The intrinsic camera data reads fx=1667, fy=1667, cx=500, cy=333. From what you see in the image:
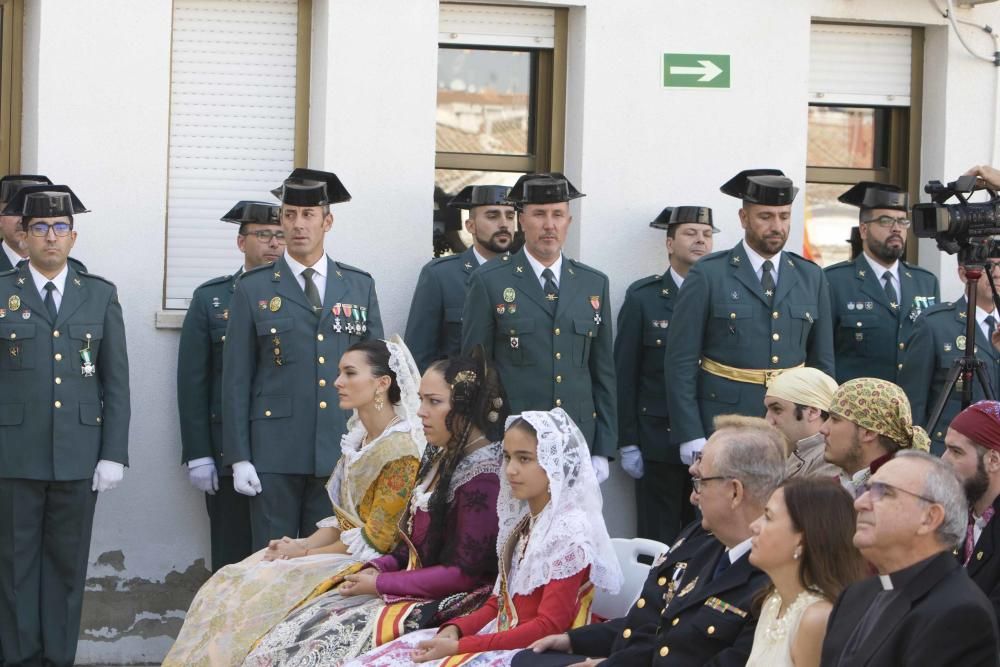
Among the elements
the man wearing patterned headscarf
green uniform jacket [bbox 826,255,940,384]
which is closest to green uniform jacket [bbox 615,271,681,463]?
green uniform jacket [bbox 826,255,940,384]

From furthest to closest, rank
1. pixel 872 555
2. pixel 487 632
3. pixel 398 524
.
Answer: pixel 398 524 → pixel 487 632 → pixel 872 555

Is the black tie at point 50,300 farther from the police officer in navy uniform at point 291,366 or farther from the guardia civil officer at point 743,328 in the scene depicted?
the guardia civil officer at point 743,328

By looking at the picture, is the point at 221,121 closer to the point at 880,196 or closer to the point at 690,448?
the point at 690,448

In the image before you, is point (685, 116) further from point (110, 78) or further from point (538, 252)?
point (110, 78)

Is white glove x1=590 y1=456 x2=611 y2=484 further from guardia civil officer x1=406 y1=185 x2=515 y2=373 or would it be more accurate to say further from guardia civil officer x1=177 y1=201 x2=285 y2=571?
guardia civil officer x1=177 y1=201 x2=285 y2=571

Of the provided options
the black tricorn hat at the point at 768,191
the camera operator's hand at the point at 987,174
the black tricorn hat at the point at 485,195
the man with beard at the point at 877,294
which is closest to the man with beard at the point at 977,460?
the camera operator's hand at the point at 987,174

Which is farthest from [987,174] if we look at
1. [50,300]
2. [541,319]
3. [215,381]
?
[50,300]

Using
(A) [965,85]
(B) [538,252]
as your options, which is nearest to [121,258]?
(B) [538,252]

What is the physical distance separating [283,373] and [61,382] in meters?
0.91

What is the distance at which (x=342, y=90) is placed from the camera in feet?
24.7

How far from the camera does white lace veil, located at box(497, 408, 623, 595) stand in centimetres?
469

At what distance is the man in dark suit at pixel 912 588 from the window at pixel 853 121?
4.84 m

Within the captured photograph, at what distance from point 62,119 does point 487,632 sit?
351 centimetres

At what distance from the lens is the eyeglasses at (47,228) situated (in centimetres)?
675
